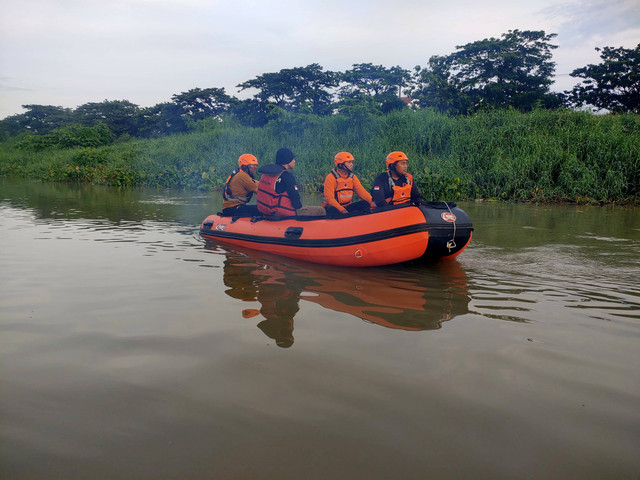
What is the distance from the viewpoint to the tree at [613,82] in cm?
2370

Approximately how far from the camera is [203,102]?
36.5 meters

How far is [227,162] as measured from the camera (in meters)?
20.0

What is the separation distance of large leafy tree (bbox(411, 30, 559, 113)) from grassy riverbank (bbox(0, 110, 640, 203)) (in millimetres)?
7564

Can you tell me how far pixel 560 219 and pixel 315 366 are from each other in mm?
8317

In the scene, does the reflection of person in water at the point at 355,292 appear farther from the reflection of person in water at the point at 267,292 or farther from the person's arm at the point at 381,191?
the person's arm at the point at 381,191

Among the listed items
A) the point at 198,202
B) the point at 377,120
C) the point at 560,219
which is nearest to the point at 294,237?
the point at 560,219

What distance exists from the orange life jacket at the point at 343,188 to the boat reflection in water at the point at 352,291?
41.5 inches

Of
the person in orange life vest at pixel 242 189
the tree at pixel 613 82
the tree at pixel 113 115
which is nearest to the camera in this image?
the person in orange life vest at pixel 242 189

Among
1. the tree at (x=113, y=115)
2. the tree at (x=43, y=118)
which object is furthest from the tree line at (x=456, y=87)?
the tree at (x=43, y=118)

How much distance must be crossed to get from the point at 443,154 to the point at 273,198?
34.5 feet

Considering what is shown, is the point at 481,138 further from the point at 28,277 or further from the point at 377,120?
the point at 28,277

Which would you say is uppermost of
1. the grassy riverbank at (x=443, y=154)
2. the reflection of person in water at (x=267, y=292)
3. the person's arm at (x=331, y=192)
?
the grassy riverbank at (x=443, y=154)

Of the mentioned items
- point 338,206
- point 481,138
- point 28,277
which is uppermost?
point 481,138

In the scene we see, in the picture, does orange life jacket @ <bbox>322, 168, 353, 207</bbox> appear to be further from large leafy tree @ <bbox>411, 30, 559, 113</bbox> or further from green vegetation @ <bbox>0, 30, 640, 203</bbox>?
large leafy tree @ <bbox>411, 30, 559, 113</bbox>
